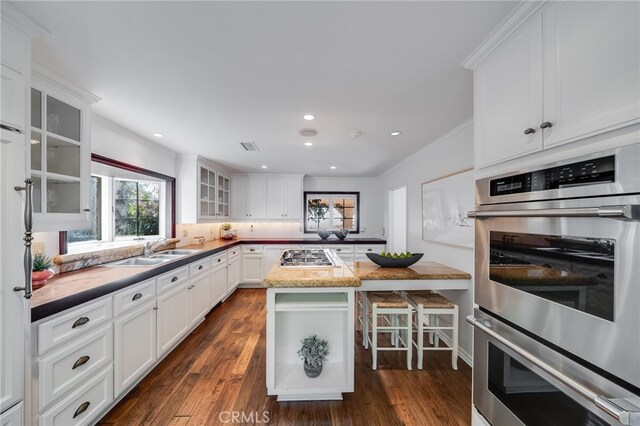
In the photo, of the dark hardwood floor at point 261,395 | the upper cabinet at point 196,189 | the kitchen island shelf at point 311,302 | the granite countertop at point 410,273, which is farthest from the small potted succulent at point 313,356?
the upper cabinet at point 196,189

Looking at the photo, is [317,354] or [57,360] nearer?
[57,360]

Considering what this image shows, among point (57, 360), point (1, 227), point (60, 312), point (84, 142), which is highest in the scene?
point (84, 142)

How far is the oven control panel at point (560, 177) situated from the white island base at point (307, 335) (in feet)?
4.02

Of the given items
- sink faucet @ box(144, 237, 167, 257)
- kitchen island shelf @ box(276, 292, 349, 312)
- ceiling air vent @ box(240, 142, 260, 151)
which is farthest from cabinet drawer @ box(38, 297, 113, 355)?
ceiling air vent @ box(240, 142, 260, 151)

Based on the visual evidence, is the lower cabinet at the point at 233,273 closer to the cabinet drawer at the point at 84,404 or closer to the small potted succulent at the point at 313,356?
the cabinet drawer at the point at 84,404

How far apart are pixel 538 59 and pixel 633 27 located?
0.33m

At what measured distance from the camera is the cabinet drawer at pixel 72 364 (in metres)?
1.33

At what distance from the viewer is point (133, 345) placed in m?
1.97

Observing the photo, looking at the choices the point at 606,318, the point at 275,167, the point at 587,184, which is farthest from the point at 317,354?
the point at 275,167

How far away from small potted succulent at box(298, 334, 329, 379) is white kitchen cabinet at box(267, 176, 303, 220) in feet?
11.6

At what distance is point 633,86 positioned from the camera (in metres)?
0.73

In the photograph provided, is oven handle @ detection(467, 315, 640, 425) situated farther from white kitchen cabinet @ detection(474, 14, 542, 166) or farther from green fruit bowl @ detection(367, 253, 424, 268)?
green fruit bowl @ detection(367, 253, 424, 268)

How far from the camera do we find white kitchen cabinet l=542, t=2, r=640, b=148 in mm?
746

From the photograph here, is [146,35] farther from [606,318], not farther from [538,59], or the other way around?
[606,318]
